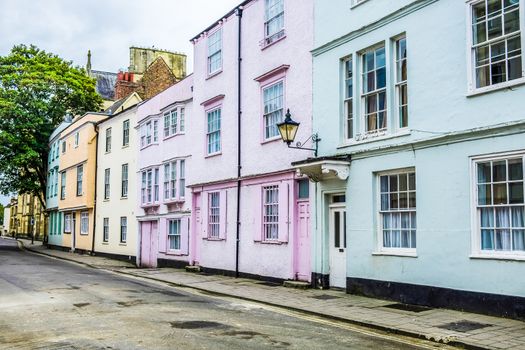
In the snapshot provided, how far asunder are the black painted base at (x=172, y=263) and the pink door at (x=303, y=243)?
8.31 meters

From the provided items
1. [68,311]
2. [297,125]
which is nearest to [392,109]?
[297,125]

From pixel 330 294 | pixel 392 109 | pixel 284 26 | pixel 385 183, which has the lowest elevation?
pixel 330 294

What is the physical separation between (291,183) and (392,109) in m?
4.42

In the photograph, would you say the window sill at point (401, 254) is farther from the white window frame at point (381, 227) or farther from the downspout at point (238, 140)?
the downspout at point (238, 140)

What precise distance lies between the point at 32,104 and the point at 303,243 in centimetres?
3305

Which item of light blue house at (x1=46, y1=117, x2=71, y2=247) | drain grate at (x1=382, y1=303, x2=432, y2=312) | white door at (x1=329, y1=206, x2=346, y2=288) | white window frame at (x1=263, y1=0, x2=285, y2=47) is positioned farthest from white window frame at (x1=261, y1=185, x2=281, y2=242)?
light blue house at (x1=46, y1=117, x2=71, y2=247)

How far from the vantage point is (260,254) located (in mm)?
18188

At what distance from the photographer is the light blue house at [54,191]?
4388cm

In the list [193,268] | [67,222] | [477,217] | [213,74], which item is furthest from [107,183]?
[477,217]

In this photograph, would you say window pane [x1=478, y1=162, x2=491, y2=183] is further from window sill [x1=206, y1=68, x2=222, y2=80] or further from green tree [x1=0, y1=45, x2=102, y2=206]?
green tree [x1=0, y1=45, x2=102, y2=206]

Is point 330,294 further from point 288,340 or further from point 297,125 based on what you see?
point 288,340

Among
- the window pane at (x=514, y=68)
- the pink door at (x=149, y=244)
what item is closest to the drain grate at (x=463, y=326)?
the window pane at (x=514, y=68)

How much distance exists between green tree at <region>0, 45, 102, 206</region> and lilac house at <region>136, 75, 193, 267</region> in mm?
17418

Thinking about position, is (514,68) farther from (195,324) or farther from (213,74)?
(213,74)
